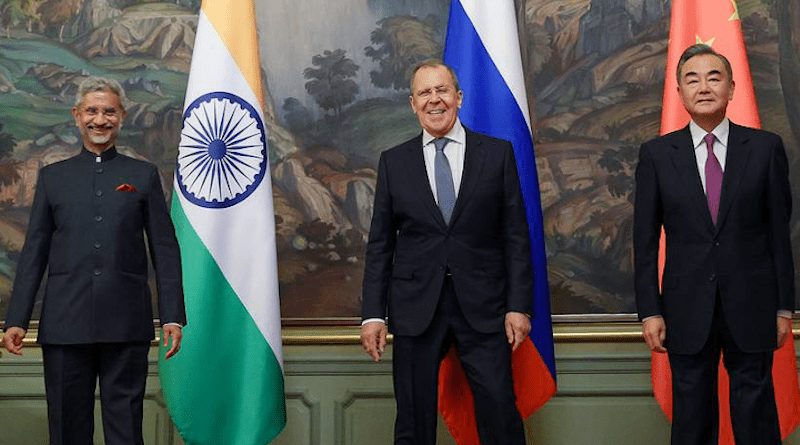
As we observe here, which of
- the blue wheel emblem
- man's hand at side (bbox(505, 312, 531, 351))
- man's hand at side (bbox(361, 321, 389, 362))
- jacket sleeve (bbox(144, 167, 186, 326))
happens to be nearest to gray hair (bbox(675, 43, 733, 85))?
man's hand at side (bbox(505, 312, 531, 351))

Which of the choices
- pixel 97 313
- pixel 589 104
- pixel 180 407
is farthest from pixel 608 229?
pixel 97 313

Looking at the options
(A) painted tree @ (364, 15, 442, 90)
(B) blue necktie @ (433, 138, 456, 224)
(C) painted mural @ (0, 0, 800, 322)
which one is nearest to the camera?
(B) blue necktie @ (433, 138, 456, 224)

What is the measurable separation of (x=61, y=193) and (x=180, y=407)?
3.47 ft

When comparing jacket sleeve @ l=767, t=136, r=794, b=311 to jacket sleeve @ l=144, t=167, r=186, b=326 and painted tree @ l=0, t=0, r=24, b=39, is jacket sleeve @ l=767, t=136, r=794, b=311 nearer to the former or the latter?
jacket sleeve @ l=144, t=167, r=186, b=326

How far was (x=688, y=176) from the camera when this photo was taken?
10.4 ft

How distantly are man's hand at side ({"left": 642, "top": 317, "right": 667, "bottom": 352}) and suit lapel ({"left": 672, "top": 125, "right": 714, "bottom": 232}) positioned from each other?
0.36 meters

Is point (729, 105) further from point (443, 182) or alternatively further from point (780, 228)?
point (443, 182)

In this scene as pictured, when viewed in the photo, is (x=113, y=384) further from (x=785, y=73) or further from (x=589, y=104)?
(x=785, y=73)

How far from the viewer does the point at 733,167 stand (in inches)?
123

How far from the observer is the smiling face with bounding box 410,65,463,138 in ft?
11.2

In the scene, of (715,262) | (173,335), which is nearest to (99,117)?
(173,335)

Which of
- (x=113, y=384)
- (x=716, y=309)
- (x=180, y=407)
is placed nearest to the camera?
(x=716, y=309)

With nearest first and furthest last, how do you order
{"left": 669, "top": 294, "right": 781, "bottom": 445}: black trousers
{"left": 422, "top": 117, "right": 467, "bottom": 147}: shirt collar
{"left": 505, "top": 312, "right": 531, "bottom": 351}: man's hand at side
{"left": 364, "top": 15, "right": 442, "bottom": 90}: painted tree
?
{"left": 669, "top": 294, "right": 781, "bottom": 445}: black trousers < {"left": 505, "top": 312, "right": 531, "bottom": 351}: man's hand at side < {"left": 422, "top": 117, "right": 467, "bottom": 147}: shirt collar < {"left": 364, "top": 15, "right": 442, "bottom": 90}: painted tree

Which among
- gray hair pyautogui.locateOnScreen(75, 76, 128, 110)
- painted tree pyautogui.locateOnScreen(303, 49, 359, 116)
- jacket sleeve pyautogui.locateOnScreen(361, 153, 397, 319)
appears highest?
painted tree pyautogui.locateOnScreen(303, 49, 359, 116)
